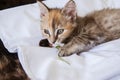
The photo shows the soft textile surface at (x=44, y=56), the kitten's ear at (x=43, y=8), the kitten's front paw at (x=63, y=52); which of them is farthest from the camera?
the kitten's ear at (x=43, y=8)

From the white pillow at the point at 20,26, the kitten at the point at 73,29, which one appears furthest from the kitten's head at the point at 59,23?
the white pillow at the point at 20,26

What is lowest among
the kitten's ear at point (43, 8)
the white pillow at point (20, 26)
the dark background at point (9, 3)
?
the white pillow at point (20, 26)

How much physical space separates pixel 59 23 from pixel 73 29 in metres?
0.08

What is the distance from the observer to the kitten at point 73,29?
4.10ft

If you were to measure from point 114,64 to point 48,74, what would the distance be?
283 millimetres

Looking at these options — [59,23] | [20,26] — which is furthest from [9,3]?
[59,23]

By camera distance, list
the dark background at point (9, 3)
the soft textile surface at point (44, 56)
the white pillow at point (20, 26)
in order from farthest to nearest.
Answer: the dark background at point (9, 3) → the white pillow at point (20, 26) → the soft textile surface at point (44, 56)

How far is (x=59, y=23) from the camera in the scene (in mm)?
1265

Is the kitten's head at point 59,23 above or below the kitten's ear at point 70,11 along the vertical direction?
below

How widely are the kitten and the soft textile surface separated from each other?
59 millimetres

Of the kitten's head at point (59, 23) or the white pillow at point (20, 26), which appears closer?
the kitten's head at point (59, 23)

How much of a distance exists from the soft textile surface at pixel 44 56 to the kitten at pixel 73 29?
59mm

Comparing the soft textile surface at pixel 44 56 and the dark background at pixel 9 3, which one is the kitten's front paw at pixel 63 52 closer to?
the soft textile surface at pixel 44 56

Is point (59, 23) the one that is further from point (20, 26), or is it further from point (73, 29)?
point (20, 26)
